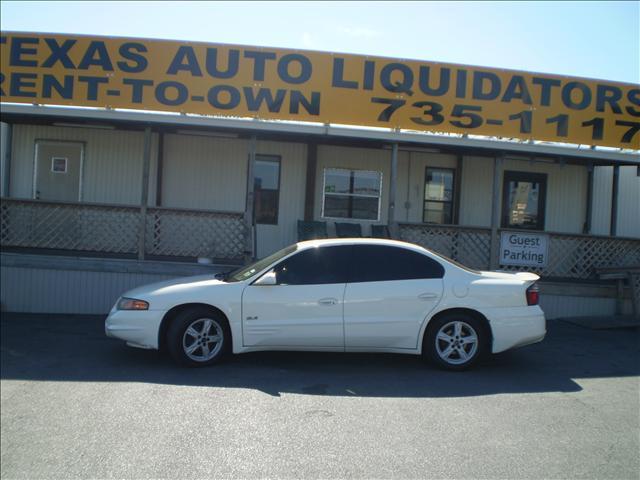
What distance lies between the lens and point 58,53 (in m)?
10.2

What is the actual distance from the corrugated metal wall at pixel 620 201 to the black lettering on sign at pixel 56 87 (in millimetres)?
11863

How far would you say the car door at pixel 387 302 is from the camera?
6.21m

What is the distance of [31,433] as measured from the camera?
4.18 metres

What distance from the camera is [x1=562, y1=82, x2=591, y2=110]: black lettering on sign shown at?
1087 cm

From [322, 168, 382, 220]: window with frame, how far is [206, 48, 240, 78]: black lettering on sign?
3209 millimetres

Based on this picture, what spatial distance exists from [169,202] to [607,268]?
928cm

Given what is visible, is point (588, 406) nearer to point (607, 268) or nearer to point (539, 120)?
point (607, 268)

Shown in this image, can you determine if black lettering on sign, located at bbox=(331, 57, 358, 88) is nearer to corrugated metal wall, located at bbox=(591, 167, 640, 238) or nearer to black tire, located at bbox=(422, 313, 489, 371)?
black tire, located at bbox=(422, 313, 489, 371)

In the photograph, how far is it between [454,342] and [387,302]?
0.95 metres

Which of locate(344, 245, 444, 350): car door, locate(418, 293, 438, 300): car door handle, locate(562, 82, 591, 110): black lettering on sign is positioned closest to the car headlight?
locate(344, 245, 444, 350): car door

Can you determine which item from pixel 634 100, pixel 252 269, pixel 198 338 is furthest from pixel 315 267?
pixel 634 100

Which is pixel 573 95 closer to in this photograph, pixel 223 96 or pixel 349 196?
pixel 349 196

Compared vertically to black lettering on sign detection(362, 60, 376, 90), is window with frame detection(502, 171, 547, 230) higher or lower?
lower

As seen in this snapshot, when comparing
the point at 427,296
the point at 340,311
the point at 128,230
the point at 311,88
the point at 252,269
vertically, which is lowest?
the point at 340,311
